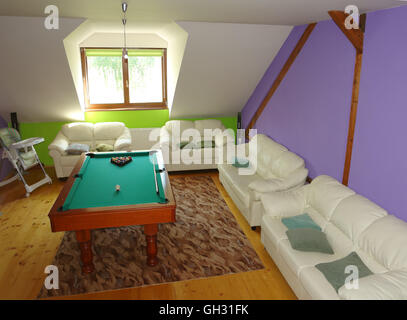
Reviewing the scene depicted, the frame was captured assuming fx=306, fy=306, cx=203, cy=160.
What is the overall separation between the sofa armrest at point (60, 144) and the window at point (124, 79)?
37.4 inches

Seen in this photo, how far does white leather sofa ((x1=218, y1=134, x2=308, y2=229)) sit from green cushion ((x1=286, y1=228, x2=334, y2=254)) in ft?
3.29

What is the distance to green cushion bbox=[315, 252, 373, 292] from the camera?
2510 millimetres

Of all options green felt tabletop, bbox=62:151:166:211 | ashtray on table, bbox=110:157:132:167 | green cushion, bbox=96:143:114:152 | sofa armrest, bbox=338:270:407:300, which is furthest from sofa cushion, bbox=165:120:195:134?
sofa armrest, bbox=338:270:407:300

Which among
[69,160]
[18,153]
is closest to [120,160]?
[69,160]

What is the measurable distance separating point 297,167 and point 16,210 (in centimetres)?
432

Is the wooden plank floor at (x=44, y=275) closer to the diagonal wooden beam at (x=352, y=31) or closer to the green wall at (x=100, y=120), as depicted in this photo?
the green wall at (x=100, y=120)

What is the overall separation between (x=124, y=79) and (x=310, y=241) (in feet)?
18.2

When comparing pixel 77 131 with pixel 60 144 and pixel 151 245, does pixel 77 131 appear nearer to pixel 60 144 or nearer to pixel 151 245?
pixel 60 144

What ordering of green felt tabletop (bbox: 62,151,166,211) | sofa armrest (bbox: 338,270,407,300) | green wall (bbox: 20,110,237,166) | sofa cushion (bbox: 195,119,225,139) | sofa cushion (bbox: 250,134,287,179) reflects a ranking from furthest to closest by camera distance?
1. sofa cushion (bbox: 195,119,225,139)
2. green wall (bbox: 20,110,237,166)
3. sofa cushion (bbox: 250,134,287,179)
4. green felt tabletop (bbox: 62,151,166,211)
5. sofa armrest (bbox: 338,270,407,300)

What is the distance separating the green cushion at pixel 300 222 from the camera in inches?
131

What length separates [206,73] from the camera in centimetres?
585

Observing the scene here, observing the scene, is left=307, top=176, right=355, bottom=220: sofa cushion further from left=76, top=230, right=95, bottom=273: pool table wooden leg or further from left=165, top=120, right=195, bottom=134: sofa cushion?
left=165, top=120, right=195, bottom=134: sofa cushion

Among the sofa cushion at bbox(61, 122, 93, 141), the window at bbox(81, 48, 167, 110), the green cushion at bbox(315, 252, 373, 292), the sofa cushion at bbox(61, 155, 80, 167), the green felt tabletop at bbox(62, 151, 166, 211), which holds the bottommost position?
the green cushion at bbox(315, 252, 373, 292)
